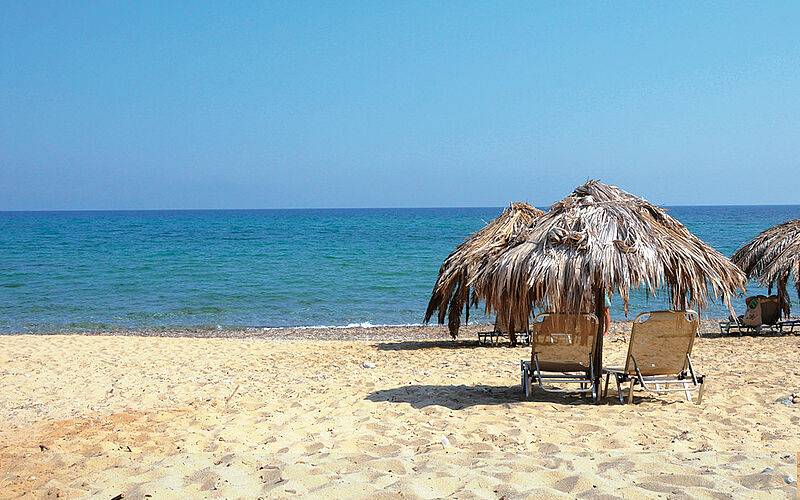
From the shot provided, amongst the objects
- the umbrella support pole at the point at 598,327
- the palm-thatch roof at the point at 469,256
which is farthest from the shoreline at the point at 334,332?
the umbrella support pole at the point at 598,327

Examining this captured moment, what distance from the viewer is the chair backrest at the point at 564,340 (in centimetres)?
558

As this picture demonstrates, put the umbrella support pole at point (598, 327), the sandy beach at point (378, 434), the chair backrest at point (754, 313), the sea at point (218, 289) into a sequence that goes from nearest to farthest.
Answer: the sandy beach at point (378, 434), the umbrella support pole at point (598, 327), the chair backrest at point (754, 313), the sea at point (218, 289)

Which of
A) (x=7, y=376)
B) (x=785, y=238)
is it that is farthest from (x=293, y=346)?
(x=785, y=238)

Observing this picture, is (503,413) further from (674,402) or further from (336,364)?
(336,364)

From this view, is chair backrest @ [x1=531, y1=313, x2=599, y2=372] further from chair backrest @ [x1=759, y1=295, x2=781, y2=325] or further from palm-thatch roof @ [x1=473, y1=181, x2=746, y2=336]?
chair backrest @ [x1=759, y1=295, x2=781, y2=325]

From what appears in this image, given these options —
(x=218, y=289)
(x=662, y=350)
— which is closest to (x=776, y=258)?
(x=662, y=350)

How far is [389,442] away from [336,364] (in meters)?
4.14

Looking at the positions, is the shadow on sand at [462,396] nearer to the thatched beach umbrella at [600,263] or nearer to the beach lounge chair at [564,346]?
the beach lounge chair at [564,346]

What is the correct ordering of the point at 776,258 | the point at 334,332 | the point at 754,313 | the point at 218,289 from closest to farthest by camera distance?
the point at 776,258
the point at 754,313
the point at 334,332
the point at 218,289

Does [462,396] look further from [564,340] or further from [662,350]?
[662,350]

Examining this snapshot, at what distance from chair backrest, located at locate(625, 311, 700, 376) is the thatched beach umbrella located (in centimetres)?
22

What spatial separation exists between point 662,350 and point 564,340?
0.84 meters

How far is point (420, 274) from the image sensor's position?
968 inches

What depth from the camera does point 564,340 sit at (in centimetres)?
566
